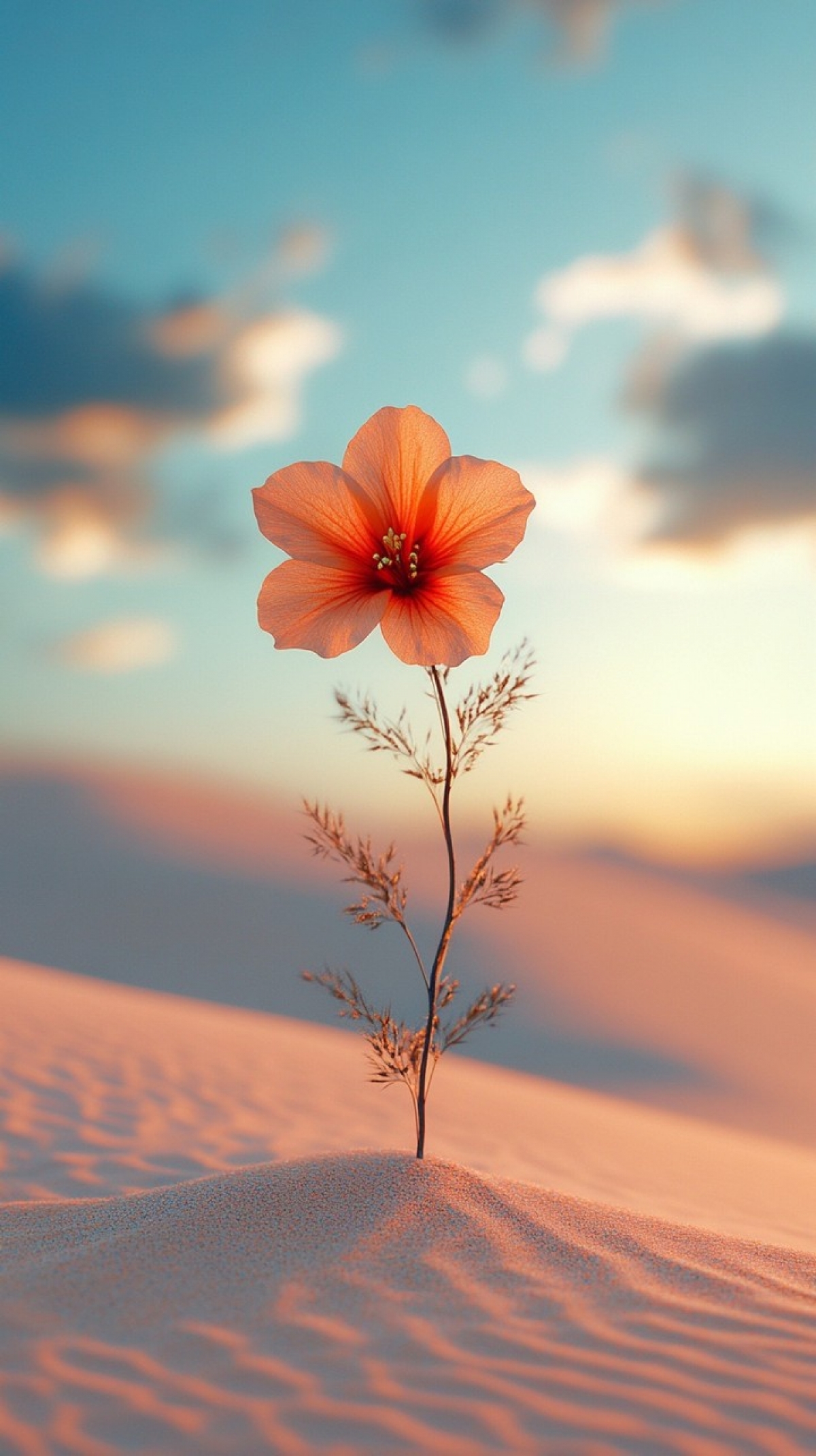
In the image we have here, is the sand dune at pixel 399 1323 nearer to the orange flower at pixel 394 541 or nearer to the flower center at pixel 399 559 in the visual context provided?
the orange flower at pixel 394 541

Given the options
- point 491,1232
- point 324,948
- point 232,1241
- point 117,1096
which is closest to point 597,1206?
point 491,1232

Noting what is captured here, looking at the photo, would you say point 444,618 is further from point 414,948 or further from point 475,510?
point 414,948

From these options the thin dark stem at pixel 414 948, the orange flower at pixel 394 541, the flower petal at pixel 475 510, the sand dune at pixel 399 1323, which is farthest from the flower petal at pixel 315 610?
the sand dune at pixel 399 1323

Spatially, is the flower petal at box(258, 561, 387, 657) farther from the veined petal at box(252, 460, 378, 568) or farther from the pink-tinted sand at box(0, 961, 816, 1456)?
the pink-tinted sand at box(0, 961, 816, 1456)

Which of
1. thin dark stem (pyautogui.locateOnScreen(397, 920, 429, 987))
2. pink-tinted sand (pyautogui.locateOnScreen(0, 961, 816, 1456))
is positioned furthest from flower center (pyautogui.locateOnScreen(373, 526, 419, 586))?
pink-tinted sand (pyautogui.locateOnScreen(0, 961, 816, 1456))

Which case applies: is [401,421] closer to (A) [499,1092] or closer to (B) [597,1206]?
(B) [597,1206]

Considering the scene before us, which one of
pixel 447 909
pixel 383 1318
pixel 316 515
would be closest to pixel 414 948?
pixel 447 909
